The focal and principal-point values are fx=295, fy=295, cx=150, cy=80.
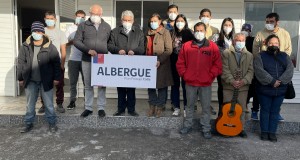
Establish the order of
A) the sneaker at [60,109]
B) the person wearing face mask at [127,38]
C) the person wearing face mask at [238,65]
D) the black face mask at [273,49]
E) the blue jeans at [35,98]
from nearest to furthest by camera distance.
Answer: the black face mask at [273,49] < the person wearing face mask at [238,65] < the blue jeans at [35,98] < the person wearing face mask at [127,38] < the sneaker at [60,109]

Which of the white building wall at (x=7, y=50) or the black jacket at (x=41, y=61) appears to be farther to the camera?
the white building wall at (x=7, y=50)

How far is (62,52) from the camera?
17.4 ft

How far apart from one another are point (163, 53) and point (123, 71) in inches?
29.4

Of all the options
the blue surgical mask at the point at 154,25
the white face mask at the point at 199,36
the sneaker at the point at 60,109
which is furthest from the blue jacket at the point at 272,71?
the sneaker at the point at 60,109

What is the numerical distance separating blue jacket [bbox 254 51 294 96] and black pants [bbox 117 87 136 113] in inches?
82.9

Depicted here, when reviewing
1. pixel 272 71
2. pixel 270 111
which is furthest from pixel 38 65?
pixel 270 111

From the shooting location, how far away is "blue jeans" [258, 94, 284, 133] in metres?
4.66

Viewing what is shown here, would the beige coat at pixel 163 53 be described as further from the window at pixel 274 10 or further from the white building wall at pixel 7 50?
the white building wall at pixel 7 50

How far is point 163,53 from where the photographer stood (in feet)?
16.1

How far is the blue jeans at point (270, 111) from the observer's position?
183 inches

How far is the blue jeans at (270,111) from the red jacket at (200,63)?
2.85 feet

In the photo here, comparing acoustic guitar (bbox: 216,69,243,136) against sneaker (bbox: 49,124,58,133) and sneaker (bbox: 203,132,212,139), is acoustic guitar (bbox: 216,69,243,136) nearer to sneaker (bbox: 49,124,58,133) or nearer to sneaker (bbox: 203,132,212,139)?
sneaker (bbox: 203,132,212,139)

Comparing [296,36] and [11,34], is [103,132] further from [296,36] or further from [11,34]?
[296,36]

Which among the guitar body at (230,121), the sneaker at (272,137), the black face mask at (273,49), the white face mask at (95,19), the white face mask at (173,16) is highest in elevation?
the white face mask at (173,16)
